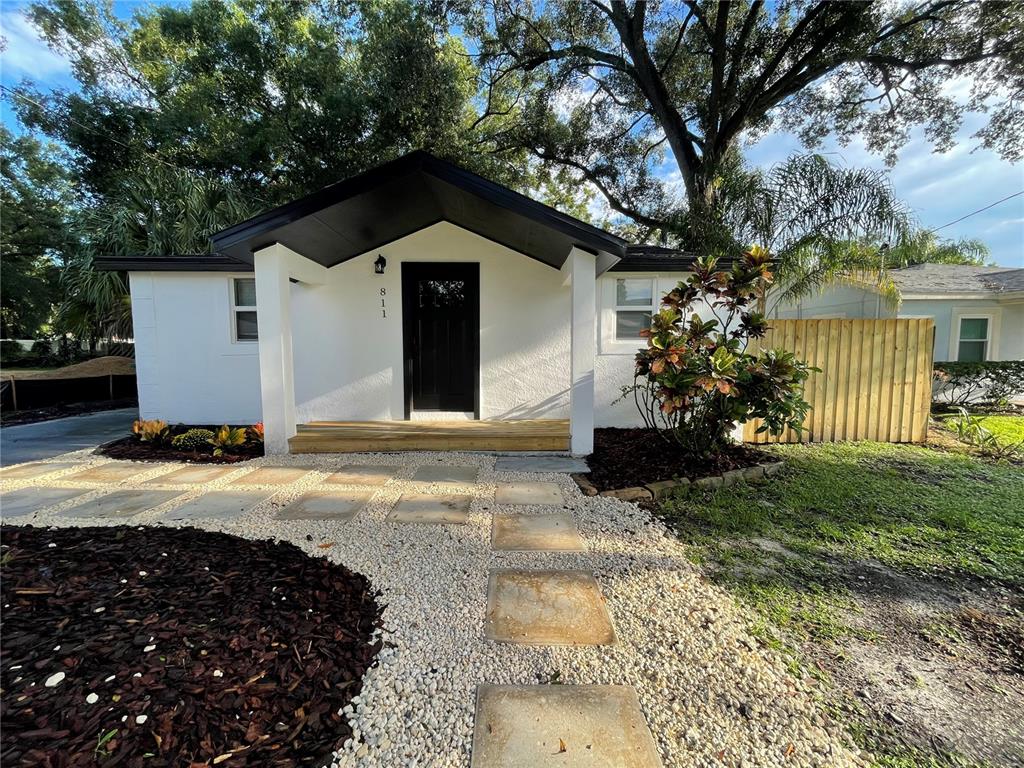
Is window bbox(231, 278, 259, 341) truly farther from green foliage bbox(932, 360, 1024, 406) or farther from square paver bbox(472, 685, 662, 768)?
green foliage bbox(932, 360, 1024, 406)

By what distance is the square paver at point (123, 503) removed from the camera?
11.1 ft

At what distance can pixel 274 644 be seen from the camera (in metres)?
1.88

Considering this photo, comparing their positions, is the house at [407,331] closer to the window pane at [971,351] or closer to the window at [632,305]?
the window at [632,305]

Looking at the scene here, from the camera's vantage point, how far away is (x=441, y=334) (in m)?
6.45

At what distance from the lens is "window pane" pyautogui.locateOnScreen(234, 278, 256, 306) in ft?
21.9

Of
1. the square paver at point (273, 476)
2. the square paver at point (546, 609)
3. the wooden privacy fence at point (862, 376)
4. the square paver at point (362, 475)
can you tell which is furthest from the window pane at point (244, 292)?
the wooden privacy fence at point (862, 376)

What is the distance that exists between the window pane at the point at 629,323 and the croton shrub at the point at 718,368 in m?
2.04

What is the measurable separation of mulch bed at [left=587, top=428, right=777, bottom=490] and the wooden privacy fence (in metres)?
1.48

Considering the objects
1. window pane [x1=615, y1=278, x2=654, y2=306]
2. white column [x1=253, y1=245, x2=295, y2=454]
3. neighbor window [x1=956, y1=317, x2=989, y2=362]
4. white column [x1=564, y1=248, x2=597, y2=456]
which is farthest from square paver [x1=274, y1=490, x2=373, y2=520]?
neighbor window [x1=956, y1=317, x2=989, y2=362]

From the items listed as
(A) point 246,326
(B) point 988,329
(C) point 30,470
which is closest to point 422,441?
(A) point 246,326

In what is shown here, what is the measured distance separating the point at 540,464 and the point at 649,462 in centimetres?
120

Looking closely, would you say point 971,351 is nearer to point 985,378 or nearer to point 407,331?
point 985,378

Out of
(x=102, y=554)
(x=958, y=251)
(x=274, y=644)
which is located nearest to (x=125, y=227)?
(x=102, y=554)

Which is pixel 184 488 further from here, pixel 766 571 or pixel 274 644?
pixel 766 571
